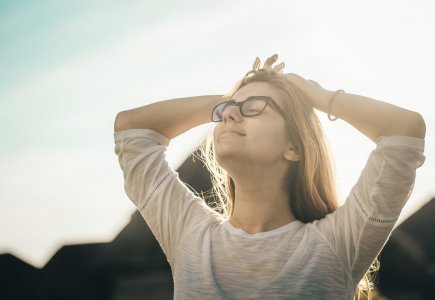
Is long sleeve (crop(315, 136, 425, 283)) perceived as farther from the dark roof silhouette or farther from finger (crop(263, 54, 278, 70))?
the dark roof silhouette

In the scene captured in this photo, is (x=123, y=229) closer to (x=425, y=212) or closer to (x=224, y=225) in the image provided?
(x=425, y=212)

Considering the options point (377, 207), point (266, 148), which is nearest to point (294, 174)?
point (266, 148)

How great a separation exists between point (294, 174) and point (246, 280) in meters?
0.79

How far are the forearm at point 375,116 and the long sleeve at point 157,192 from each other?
967 millimetres

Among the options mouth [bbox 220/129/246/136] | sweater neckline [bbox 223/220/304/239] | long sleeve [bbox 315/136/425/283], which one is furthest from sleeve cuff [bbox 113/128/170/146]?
long sleeve [bbox 315/136/425/283]

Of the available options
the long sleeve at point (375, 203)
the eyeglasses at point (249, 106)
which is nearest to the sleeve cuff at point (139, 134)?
the eyeglasses at point (249, 106)

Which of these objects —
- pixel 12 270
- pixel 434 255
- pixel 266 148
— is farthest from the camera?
pixel 12 270

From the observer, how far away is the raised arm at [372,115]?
249 centimetres

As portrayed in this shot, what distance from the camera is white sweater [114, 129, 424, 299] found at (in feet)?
8.14

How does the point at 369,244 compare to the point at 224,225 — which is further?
the point at 224,225

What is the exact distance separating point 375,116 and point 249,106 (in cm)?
72

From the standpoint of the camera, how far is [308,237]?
2.69 m

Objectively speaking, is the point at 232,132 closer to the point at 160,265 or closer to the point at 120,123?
the point at 120,123

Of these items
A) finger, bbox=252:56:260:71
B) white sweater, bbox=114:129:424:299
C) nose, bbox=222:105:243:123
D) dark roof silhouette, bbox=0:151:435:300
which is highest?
finger, bbox=252:56:260:71
